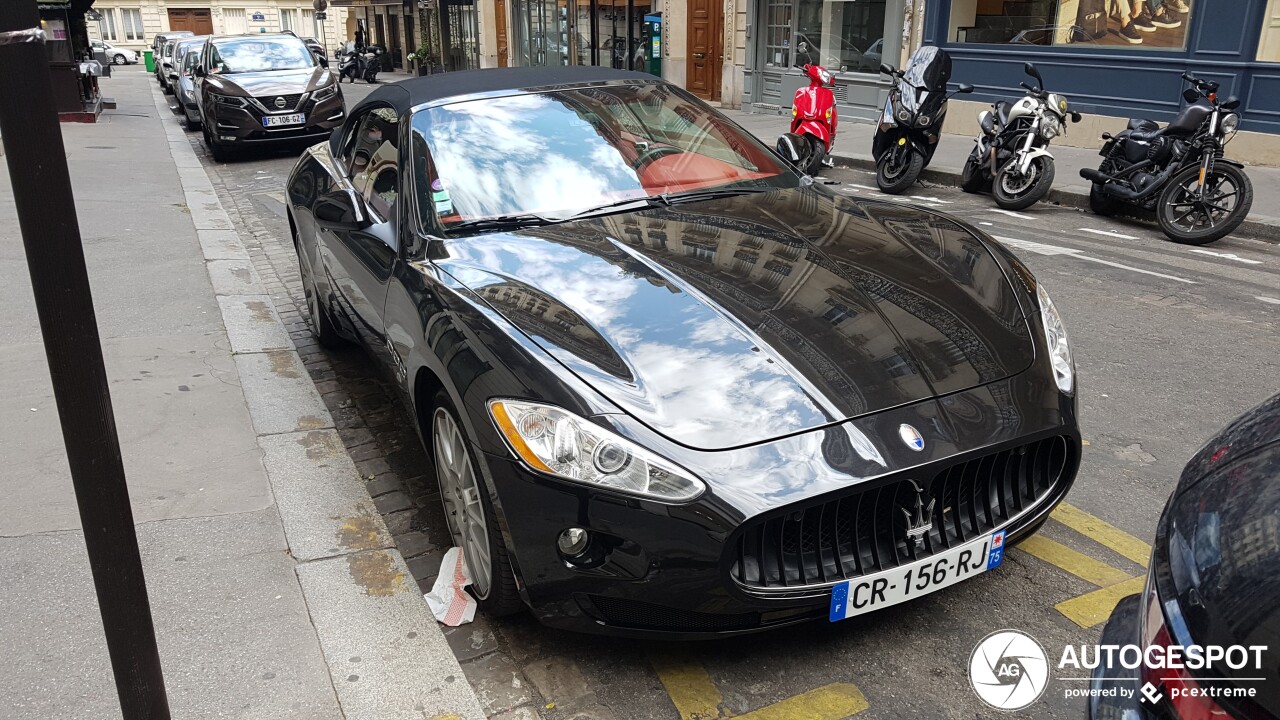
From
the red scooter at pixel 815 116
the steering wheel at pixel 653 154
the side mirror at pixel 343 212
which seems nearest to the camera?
the side mirror at pixel 343 212

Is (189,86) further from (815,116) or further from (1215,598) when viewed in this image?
(1215,598)

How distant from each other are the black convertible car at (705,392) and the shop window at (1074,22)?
33.9 feet

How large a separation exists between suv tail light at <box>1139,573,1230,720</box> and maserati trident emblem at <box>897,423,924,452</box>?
0.84 meters

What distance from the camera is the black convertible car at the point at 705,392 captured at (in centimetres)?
248

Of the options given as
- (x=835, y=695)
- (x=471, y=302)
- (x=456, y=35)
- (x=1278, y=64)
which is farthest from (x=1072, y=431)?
(x=456, y=35)

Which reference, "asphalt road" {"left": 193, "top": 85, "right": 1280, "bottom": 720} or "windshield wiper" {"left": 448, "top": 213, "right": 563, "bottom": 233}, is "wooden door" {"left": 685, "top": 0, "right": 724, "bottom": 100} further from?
"windshield wiper" {"left": 448, "top": 213, "right": 563, "bottom": 233}

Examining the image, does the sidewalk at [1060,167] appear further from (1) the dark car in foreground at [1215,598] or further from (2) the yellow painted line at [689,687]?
(1) the dark car in foreground at [1215,598]

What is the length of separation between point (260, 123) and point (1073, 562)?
13262 millimetres

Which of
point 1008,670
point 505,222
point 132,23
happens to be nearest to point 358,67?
point 505,222

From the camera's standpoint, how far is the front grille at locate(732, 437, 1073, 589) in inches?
98.0

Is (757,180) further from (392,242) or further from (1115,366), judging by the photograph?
Answer: (1115,366)

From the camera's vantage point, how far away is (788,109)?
19125 millimetres

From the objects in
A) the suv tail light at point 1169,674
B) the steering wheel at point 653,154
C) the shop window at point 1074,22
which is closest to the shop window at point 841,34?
→ the shop window at point 1074,22

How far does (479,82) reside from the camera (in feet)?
14.4
